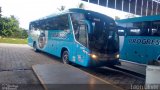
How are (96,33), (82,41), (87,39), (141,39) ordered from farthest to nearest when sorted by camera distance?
(141,39)
(82,41)
(96,33)
(87,39)

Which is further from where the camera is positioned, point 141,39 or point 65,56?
point 141,39

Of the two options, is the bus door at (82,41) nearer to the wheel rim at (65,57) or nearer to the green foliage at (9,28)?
the wheel rim at (65,57)

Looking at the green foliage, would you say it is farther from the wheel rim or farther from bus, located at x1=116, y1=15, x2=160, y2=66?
the wheel rim

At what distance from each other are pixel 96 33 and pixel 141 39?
14.3 ft

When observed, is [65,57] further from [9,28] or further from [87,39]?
[9,28]

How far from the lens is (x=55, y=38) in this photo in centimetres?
1519

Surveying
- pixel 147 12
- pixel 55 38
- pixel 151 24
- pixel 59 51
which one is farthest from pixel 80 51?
pixel 147 12

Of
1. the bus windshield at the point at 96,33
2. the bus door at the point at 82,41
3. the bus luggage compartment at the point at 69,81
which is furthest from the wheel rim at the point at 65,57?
the bus luggage compartment at the point at 69,81

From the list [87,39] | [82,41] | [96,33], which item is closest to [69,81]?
[87,39]

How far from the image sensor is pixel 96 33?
11078 millimetres

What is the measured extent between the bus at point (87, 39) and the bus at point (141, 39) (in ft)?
6.65

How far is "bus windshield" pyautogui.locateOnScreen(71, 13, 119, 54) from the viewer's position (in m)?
10.9

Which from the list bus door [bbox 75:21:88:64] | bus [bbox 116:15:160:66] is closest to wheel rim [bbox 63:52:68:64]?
bus door [bbox 75:21:88:64]

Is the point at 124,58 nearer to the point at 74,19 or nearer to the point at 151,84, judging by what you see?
the point at 74,19
